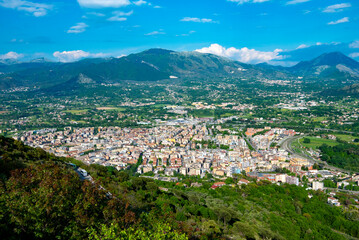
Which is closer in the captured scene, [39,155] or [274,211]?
[39,155]

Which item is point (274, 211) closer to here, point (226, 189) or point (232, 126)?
point (226, 189)

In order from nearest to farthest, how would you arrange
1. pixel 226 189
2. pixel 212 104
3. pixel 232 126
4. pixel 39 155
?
pixel 39 155
pixel 226 189
pixel 232 126
pixel 212 104

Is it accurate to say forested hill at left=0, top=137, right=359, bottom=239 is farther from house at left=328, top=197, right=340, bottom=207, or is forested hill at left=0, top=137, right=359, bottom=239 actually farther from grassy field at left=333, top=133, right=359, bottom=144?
grassy field at left=333, top=133, right=359, bottom=144

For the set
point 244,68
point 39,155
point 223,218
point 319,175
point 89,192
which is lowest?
point 319,175

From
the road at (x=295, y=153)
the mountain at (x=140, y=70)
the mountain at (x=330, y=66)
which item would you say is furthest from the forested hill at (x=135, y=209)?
the mountain at (x=330, y=66)

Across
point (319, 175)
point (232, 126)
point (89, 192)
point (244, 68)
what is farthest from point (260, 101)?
point (244, 68)

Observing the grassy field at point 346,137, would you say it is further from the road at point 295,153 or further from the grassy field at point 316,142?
the road at point 295,153

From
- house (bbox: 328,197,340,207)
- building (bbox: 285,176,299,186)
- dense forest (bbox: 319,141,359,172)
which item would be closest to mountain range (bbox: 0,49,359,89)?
dense forest (bbox: 319,141,359,172)

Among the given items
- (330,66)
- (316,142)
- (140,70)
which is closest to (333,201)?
(316,142)
